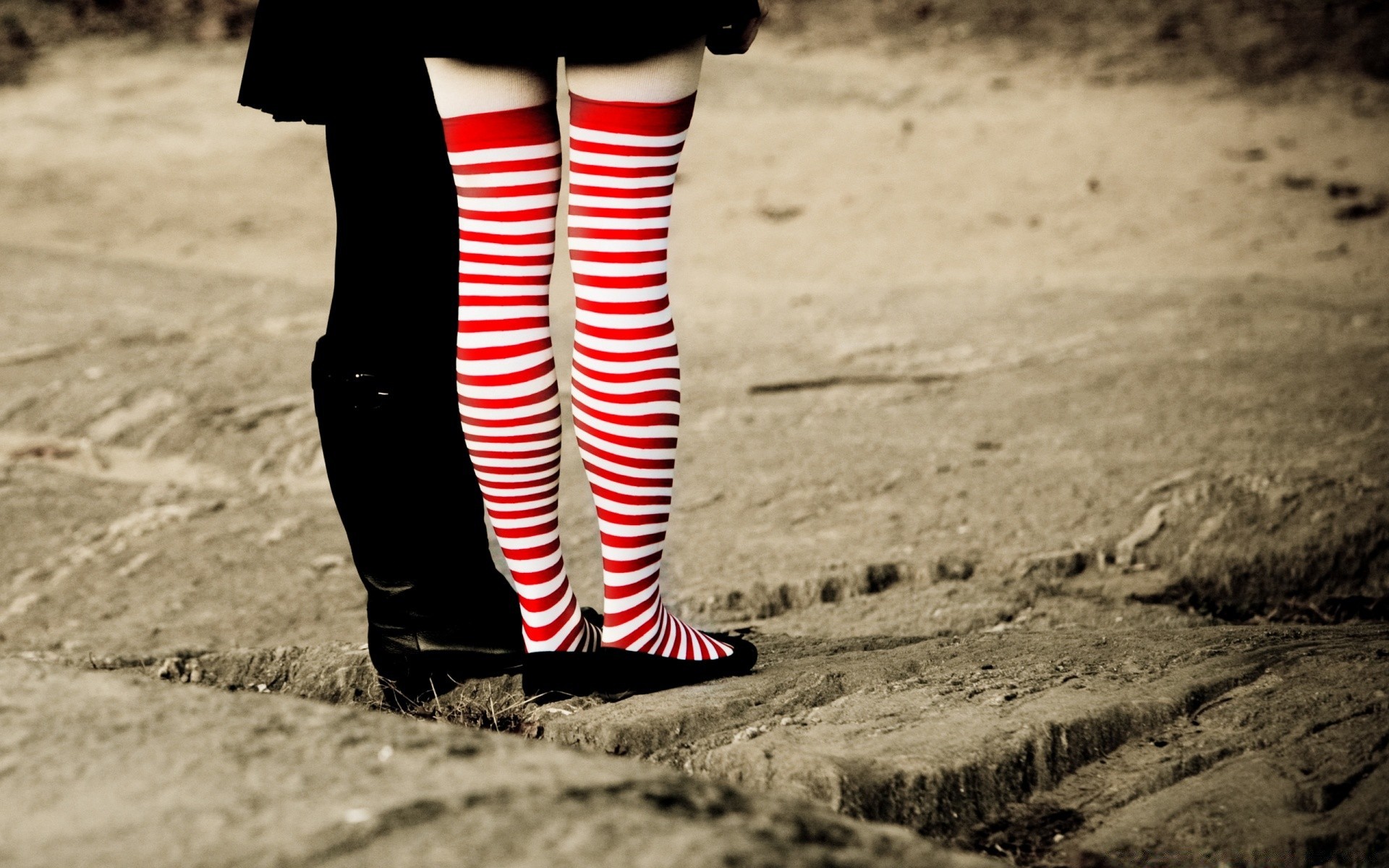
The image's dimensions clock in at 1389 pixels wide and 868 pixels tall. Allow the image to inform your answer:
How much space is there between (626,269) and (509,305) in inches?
5.1

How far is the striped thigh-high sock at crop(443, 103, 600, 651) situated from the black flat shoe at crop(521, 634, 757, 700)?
0.55 ft

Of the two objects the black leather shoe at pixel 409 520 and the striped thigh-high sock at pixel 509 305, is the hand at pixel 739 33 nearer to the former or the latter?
the striped thigh-high sock at pixel 509 305

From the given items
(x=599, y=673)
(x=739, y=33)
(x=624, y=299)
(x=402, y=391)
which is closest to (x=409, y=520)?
(x=402, y=391)

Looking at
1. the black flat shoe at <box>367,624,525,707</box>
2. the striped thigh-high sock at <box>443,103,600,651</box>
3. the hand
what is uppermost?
the hand

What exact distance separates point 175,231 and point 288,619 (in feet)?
11.1

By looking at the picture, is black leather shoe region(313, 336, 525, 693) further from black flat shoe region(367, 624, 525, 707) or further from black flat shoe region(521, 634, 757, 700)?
black flat shoe region(521, 634, 757, 700)

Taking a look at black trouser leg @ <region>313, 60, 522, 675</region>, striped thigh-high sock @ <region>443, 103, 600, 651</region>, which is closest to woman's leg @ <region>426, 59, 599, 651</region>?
striped thigh-high sock @ <region>443, 103, 600, 651</region>

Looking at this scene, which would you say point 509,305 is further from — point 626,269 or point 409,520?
point 409,520

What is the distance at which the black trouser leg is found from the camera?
1603 millimetres

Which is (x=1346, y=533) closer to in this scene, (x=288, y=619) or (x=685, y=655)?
(x=685, y=655)

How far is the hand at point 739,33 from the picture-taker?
1.47 metres

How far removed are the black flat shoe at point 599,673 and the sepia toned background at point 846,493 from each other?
0.03m

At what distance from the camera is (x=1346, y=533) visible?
7.97 ft

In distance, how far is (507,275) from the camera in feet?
4.83
